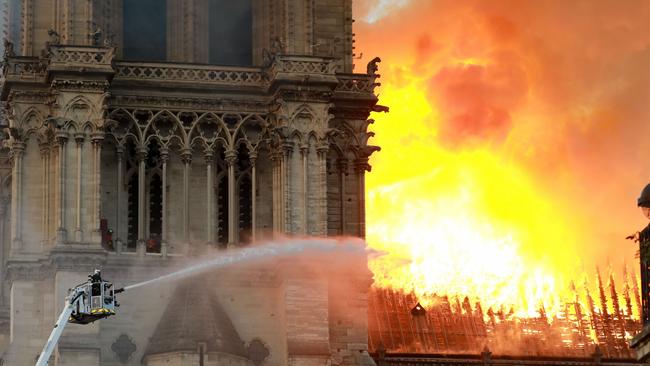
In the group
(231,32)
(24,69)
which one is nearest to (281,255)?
(231,32)

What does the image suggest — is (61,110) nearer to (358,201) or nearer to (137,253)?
(137,253)

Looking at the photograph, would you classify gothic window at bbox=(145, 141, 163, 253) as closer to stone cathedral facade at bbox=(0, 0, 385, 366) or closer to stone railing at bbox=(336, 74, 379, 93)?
stone cathedral facade at bbox=(0, 0, 385, 366)

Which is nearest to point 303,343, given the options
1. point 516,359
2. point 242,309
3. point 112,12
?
point 242,309

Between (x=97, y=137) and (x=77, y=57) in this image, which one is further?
(x=77, y=57)

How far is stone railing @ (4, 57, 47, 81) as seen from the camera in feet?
258

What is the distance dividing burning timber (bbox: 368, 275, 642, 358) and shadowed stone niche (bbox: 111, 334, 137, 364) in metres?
11.4

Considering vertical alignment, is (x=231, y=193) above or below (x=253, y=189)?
below

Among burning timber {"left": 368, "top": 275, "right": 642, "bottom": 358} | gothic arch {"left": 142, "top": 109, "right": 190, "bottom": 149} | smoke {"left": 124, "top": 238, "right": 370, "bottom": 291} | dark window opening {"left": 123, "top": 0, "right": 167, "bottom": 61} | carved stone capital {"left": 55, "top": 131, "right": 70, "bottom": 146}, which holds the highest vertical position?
dark window opening {"left": 123, "top": 0, "right": 167, "bottom": 61}

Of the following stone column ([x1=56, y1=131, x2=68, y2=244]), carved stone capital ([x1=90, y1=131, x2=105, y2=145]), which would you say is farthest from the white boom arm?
carved stone capital ([x1=90, y1=131, x2=105, y2=145])

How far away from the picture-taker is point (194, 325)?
75938mm

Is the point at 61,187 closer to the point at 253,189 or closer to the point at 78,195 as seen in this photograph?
the point at 78,195

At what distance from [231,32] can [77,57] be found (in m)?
7.73

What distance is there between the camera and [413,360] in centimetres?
7838

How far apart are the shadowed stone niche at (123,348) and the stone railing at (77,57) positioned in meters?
9.55
